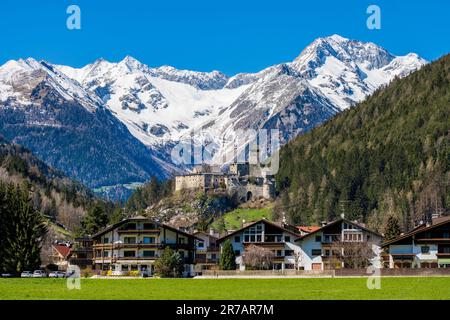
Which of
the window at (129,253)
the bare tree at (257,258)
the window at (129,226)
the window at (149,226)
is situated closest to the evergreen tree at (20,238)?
the window at (129,253)

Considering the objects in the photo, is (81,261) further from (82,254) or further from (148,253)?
(148,253)

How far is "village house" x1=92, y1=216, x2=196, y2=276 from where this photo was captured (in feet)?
480

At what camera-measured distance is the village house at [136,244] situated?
146375 millimetres

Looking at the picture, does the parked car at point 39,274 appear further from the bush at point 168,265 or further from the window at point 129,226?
the window at point 129,226

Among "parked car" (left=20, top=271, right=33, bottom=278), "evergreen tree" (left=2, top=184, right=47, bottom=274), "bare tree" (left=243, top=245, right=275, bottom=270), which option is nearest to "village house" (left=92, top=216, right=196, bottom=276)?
"bare tree" (left=243, top=245, right=275, bottom=270)

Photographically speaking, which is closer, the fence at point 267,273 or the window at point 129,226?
the fence at point 267,273

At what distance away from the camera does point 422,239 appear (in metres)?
140

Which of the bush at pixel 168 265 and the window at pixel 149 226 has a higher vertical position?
the window at pixel 149 226

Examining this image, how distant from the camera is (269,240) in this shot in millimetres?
154250

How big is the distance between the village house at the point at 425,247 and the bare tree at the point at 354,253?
3.27 m

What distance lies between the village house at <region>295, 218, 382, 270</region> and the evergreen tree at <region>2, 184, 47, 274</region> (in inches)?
1748

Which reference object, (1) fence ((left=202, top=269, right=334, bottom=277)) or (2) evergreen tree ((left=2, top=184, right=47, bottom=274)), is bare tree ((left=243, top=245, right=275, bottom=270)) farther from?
(2) evergreen tree ((left=2, top=184, right=47, bottom=274))
